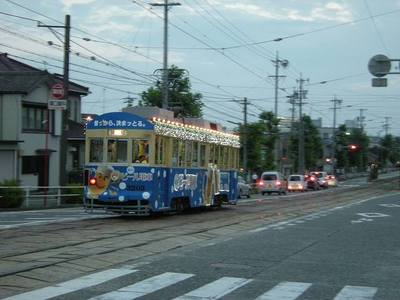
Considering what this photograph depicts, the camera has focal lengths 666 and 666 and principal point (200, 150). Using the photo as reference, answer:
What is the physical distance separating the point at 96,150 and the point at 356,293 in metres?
12.1

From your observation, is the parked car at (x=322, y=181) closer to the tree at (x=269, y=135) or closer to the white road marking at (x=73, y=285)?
the tree at (x=269, y=135)

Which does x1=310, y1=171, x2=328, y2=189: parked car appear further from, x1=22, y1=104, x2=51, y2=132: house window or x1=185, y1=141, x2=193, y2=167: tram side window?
x1=185, y1=141, x2=193, y2=167: tram side window

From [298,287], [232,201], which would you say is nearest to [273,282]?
[298,287]

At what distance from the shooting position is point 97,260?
444 inches

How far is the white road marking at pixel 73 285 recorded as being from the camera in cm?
822

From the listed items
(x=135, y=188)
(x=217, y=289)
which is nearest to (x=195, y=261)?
(x=217, y=289)

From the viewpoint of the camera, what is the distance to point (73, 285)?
29.6ft

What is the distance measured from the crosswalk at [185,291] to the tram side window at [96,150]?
979 cm

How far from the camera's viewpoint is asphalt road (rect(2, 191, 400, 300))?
344 inches

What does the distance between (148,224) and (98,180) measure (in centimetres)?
222

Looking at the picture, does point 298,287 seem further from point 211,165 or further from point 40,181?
point 40,181

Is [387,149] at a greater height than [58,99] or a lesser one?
greater

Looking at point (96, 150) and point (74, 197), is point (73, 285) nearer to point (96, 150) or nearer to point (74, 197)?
point (96, 150)

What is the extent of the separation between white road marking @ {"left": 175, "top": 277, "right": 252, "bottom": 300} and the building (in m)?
24.5
